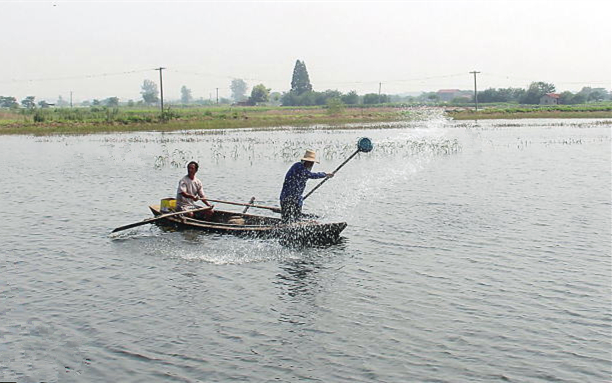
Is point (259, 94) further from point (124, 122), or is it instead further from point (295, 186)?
point (295, 186)

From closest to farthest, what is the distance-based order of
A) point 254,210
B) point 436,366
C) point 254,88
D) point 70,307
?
point 436,366 < point 70,307 < point 254,210 < point 254,88

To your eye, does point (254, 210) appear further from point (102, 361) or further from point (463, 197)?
point (102, 361)

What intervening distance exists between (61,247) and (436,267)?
7.87 m

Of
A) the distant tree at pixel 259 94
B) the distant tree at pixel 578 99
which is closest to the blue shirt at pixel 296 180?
the distant tree at pixel 578 99

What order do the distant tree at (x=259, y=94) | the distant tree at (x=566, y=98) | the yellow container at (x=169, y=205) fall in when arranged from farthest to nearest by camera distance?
the distant tree at (x=259, y=94), the distant tree at (x=566, y=98), the yellow container at (x=169, y=205)

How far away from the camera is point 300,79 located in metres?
169

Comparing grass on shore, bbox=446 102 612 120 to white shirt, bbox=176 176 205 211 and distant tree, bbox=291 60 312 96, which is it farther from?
distant tree, bbox=291 60 312 96

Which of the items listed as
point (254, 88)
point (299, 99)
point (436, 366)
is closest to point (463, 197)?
point (436, 366)

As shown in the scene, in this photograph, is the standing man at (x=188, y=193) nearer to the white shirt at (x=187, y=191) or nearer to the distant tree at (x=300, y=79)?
the white shirt at (x=187, y=191)

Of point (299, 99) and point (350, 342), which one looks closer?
point (350, 342)

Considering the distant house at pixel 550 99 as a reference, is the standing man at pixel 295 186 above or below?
below

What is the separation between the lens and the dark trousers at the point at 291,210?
1476cm

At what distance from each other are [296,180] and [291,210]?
701mm

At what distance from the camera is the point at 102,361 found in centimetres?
860
